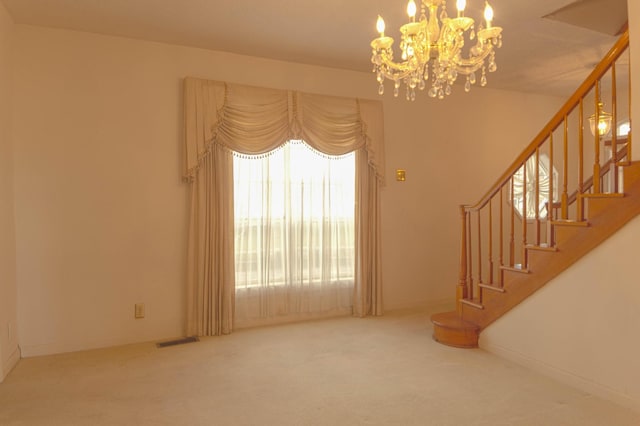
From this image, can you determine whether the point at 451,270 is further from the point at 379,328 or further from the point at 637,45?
the point at 637,45

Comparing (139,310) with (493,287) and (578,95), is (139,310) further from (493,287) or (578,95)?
(578,95)

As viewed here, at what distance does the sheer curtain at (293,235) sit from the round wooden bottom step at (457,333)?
1193 mm

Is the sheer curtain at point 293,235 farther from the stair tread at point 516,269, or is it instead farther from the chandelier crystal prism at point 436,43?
the chandelier crystal prism at point 436,43

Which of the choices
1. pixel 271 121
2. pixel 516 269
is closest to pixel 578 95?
pixel 516 269

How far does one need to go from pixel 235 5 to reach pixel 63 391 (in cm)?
289

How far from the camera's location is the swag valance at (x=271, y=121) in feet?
13.0

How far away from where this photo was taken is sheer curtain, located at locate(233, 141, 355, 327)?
4238mm

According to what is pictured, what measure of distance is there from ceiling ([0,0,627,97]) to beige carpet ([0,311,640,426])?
2.66m

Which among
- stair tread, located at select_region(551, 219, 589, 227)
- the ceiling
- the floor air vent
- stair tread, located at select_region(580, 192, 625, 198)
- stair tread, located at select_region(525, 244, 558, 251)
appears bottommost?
the floor air vent

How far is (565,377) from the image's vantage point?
2.96m

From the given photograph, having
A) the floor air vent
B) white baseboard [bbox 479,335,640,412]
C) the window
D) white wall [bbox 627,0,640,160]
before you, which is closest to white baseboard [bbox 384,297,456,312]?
white baseboard [bbox 479,335,640,412]

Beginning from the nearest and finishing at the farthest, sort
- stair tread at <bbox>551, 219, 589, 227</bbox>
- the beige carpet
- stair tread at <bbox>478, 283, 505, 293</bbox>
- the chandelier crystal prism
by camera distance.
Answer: the chandelier crystal prism < the beige carpet < stair tread at <bbox>551, 219, 589, 227</bbox> < stair tread at <bbox>478, 283, 505, 293</bbox>

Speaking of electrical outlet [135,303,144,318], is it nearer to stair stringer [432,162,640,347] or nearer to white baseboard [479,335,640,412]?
stair stringer [432,162,640,347]

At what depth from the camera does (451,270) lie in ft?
17.7
